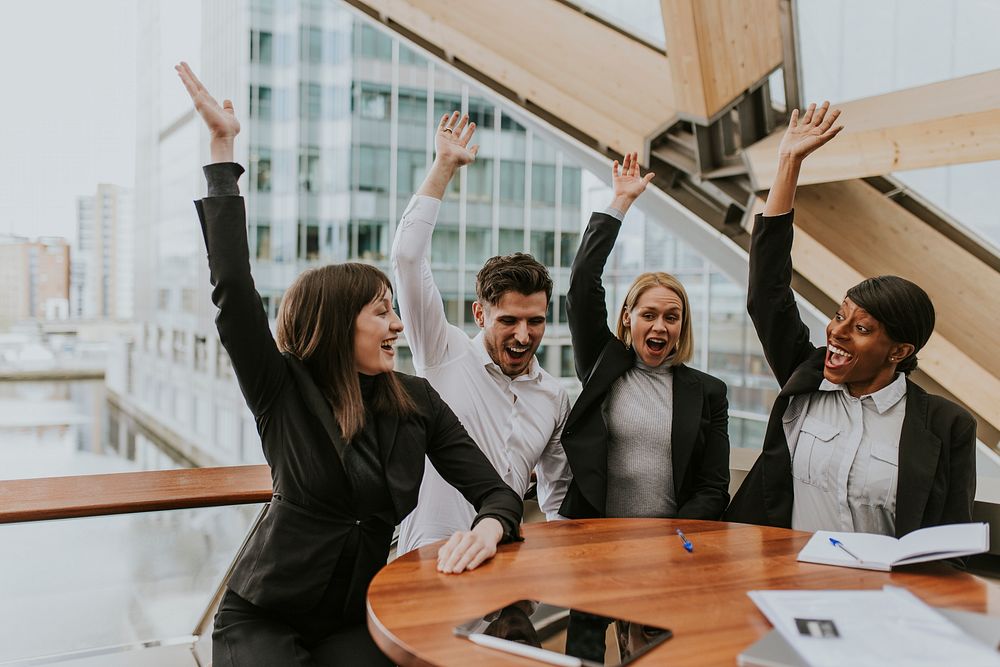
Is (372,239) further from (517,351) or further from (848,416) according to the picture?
(848,416)

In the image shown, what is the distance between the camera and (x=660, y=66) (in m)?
4.33

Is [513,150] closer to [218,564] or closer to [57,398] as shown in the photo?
[57,398]

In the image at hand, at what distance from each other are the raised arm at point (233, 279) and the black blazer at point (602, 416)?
2.80 feet

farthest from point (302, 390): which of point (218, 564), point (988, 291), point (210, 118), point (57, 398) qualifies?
point (57, 398)

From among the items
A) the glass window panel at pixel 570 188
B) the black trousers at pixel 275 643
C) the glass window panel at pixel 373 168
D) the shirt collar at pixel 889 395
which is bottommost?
the black trousers at pixel 275 643

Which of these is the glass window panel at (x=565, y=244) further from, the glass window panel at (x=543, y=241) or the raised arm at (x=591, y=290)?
the raised arm at (x=591, y=290)

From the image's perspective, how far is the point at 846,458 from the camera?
1899 mm

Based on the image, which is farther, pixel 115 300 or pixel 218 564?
pixel 115 300

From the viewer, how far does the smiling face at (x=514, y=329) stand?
2076mm

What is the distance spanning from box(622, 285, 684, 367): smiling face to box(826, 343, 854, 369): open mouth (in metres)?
0.39

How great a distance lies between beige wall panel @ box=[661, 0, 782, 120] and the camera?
3484 mm

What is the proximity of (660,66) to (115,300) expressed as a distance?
3.84 meters

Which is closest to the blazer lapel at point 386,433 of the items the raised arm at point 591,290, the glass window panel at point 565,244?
the raised arm at point 591,290

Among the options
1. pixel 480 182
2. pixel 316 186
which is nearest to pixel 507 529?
pixel 480 182
